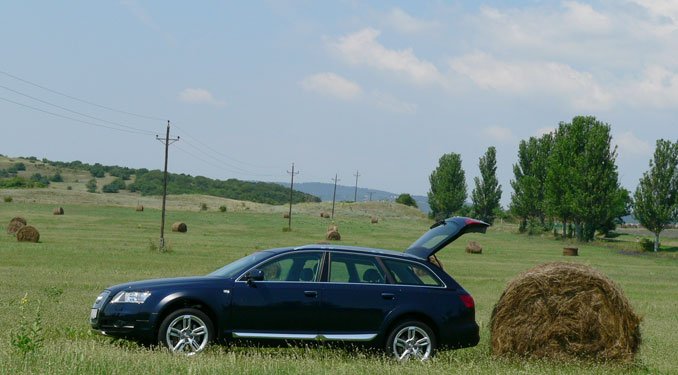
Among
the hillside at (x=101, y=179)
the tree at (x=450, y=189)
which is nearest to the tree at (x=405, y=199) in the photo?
the hillside at (x=101, y=179)

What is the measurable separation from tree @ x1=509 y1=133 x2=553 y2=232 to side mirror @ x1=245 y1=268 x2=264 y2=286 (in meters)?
84.7

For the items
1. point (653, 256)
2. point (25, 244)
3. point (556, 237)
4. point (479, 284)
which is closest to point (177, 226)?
point (25, 244)

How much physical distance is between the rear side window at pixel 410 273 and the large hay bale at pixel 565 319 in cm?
124

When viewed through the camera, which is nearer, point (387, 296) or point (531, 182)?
point (387, 296)

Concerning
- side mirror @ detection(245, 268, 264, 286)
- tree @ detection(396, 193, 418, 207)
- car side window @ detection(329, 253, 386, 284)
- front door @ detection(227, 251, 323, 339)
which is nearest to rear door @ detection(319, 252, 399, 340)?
car side window @ detection(329, 253, 386, 284)

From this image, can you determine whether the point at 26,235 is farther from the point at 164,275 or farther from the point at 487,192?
the point at 487,192

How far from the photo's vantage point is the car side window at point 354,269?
13.0 meters

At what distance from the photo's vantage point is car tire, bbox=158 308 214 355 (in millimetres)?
12195

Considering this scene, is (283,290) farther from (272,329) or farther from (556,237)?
(556,237)

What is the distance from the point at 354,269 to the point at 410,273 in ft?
2.74

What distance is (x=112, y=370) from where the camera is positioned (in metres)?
9.55

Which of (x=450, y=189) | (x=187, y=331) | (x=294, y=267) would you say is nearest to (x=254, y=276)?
(x=294, y=267)

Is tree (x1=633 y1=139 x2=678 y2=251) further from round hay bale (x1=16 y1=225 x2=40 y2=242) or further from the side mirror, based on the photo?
the side mirror

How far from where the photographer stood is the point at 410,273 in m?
13.3
